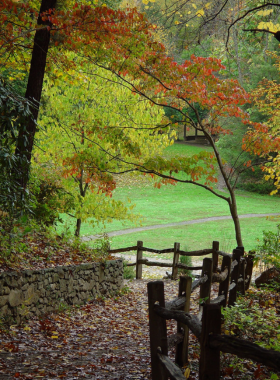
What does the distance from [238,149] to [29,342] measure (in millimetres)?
29179

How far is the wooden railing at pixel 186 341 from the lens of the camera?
242cm

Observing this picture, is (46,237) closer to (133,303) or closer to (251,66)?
(133,303)

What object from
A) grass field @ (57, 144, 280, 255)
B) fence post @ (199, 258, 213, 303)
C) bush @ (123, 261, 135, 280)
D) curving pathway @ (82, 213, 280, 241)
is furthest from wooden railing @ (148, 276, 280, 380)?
curving pathway @ (82, 213, 280, 241)

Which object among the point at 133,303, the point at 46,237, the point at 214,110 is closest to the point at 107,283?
the point at 133,303

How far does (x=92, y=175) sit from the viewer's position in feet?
31.6

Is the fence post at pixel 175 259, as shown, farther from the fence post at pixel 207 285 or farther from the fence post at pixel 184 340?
the fence post at pixel 184 340

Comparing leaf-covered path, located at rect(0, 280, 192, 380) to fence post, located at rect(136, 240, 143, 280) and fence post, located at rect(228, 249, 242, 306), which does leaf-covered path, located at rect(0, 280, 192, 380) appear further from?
fence post, located at rect(136, 240, 143, 280)

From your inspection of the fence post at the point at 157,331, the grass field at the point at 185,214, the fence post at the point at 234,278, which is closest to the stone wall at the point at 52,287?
the fence post at the point at 234,278

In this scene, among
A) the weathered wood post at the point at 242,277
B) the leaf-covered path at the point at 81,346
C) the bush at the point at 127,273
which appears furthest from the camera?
the bush at the point at 127,273

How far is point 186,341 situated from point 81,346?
193 cm

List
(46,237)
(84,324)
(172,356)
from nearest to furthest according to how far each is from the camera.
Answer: (172,356) < (84,324) < (46,237)

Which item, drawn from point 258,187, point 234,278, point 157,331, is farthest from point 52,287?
point 258,187

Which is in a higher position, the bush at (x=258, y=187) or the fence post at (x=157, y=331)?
the bush at (x=258, y=187)

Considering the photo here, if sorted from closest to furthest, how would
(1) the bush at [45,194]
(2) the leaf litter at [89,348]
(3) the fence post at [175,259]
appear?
(2) the leaf litter at [89,348] < (1) the bush at [45,194] < (3) the fence post at [175,259]
